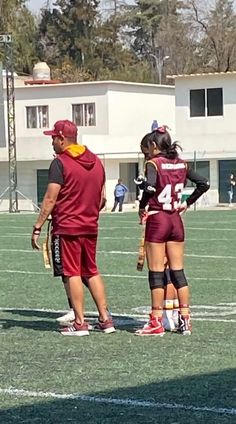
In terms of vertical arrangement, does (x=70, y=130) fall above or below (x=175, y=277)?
above

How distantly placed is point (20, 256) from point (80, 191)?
391 inches

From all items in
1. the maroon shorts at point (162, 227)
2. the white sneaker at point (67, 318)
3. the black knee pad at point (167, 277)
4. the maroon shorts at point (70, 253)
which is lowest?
the white sneaker at point (67, 318)

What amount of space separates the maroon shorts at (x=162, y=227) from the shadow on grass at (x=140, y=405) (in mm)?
2069

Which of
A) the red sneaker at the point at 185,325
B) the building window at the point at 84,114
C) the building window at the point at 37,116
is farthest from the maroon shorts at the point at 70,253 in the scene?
the building window at the point at 37,116

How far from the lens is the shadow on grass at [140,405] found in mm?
6297

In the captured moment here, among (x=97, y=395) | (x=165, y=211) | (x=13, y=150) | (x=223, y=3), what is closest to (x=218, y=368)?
(x=97, y=395)

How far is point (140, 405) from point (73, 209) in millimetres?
2968

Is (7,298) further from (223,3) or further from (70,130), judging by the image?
(223,3)

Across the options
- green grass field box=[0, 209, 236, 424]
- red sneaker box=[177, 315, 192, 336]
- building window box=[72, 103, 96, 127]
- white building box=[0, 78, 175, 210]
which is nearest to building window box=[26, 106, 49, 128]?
white building box=[0, 78, 175, 210]

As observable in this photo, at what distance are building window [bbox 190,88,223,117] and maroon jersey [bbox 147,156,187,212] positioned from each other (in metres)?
42.8

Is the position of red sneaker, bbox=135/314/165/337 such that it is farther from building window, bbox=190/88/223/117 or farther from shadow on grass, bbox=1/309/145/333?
building window, bbox=190/88/223/117

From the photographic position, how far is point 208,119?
52.0m

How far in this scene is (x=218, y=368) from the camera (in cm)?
777

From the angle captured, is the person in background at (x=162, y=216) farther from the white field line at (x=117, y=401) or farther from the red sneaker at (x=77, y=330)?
the white field line at (x=117, y=401)
